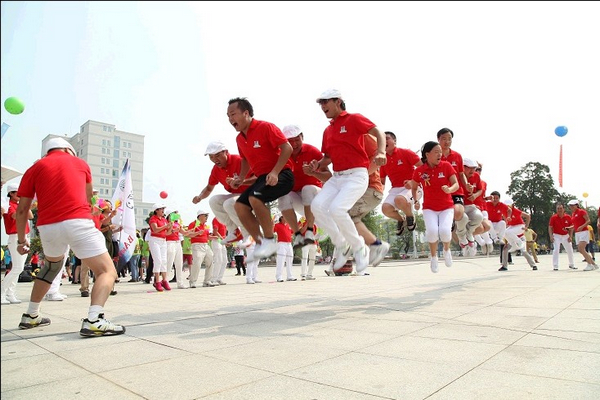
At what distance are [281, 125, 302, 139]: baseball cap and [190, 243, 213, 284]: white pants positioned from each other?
651 cm

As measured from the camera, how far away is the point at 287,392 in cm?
294

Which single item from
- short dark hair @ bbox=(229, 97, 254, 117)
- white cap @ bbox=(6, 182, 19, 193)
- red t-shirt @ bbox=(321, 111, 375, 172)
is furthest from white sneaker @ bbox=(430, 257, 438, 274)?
white cap @ bbox=(6, 182, 19, 193)

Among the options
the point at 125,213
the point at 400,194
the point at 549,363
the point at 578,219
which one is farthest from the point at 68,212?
the point at 578,219

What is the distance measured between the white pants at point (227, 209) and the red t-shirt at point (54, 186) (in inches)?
125

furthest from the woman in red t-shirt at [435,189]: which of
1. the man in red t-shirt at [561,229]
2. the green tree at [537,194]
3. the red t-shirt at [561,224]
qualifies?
the green tree at [537,194]

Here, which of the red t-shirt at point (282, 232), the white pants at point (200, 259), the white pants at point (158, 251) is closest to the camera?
the white pants at point (158, 251)

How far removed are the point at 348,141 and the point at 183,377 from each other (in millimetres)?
4508

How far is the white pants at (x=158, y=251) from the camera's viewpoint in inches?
448

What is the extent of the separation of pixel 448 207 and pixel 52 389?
26.7ft

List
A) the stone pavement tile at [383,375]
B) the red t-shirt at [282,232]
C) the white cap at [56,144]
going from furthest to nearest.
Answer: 1. the red t-shirt at [282,232]
2. the white cap at [56,144]
3. the stone pavement tile at [383,375]

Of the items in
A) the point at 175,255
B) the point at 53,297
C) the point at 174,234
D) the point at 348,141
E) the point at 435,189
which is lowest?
the point at 53,297

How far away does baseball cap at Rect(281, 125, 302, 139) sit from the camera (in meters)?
7.66

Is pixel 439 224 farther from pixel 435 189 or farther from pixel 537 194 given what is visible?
pixel 537 194

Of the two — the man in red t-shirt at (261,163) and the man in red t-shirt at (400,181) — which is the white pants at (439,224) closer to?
the man in red t-shirt at (400,181)
